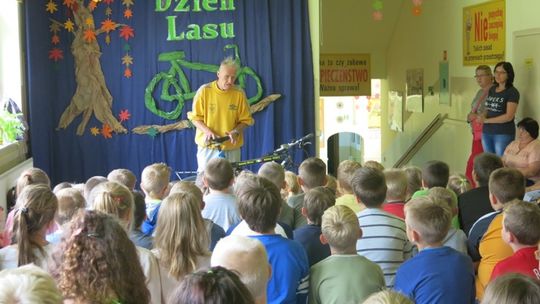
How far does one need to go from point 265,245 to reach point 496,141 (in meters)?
5.12

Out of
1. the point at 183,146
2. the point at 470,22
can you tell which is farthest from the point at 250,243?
the point at 470,22

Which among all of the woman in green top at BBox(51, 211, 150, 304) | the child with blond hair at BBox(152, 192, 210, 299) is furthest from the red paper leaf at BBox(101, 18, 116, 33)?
the woman in green top at BBox(51, 211, 150, 304)

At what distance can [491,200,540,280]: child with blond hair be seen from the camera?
3049 millimetres

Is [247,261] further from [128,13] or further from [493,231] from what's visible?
[128,13]

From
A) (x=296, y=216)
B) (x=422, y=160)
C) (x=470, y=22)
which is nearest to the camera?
(x=296, y=216)

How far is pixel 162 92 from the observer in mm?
8508

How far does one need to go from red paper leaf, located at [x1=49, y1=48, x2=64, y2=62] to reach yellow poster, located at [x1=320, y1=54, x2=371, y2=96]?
584cm

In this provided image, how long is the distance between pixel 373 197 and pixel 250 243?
5.26 feet

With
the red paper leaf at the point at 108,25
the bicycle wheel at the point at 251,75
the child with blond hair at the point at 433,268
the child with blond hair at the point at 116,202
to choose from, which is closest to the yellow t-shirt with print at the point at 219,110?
the bicycle wheel at the point at 251,75

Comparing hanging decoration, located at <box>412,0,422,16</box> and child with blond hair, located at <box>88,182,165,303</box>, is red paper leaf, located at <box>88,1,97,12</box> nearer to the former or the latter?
hanging decoration, located at <box>412,0,422,16</box>

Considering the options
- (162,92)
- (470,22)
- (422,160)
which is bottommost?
(422,160)

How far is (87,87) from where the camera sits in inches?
334

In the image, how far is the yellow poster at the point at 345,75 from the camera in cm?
1320

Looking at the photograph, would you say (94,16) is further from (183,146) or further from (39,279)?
(39,279)
